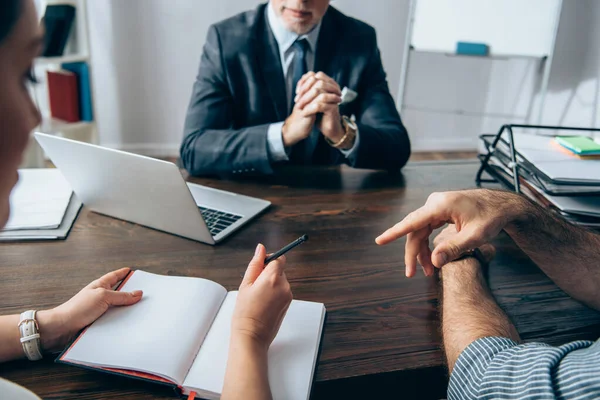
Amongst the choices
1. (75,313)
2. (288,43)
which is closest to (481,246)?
(75,313)

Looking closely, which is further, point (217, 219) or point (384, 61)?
point (384, 61)

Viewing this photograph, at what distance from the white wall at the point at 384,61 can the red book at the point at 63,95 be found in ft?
0.95

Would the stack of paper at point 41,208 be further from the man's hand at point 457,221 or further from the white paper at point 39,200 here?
the man's hand at point 457,221

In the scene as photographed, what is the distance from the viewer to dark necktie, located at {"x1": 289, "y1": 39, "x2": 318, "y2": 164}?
5.12 feet

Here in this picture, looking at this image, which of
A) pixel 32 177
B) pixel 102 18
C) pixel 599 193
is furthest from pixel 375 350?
pixel 102 18

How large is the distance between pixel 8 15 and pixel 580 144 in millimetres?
1137

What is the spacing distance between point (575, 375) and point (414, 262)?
32 centimetres

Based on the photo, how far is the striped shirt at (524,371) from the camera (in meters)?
0.57

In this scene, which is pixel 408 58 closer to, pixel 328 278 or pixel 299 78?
pixel 299 78

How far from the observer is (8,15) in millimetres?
399

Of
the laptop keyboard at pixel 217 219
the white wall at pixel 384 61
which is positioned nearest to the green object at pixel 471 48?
the white wall at pixel 384 61

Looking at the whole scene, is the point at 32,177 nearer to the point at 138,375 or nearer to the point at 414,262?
the point at 138,375

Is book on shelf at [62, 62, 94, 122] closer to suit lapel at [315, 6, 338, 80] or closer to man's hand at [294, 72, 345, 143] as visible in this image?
suit lapel at [315, 6, 338, 80]

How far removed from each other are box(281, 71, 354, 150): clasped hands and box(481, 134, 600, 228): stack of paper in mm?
423
